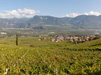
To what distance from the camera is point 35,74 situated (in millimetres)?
19578

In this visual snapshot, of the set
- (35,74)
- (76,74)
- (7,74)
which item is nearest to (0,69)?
(7,74)

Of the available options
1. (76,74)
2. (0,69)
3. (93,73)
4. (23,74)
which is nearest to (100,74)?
(93,73)

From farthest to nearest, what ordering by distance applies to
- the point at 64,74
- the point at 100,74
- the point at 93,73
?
the point at 64,74 → the point at 93,73 → the point at 100,74

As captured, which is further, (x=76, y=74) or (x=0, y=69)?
(x=0, y=69)

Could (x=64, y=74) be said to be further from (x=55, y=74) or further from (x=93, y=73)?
(x=93, y=73)

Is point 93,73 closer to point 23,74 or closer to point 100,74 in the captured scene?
point 100,74

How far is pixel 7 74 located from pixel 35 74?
6.02m

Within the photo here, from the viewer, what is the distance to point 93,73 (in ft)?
52.9

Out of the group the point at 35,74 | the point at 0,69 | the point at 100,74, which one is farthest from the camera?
the point at 0,69

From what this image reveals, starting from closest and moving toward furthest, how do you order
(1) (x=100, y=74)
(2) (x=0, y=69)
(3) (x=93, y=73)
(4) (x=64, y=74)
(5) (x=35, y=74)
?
1. (1) (x=100, y=74)
2. (3) (x=93, y=73)
3. (4) (x=64, y=74)
4. (5) (x=35, y=74)
5. (2) (x=0, y=69)

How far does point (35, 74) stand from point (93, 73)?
1080 cm

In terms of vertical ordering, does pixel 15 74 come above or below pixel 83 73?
below

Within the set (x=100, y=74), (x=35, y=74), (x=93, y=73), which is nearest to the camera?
(x=100, y=74)

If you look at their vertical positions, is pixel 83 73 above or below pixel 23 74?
above
